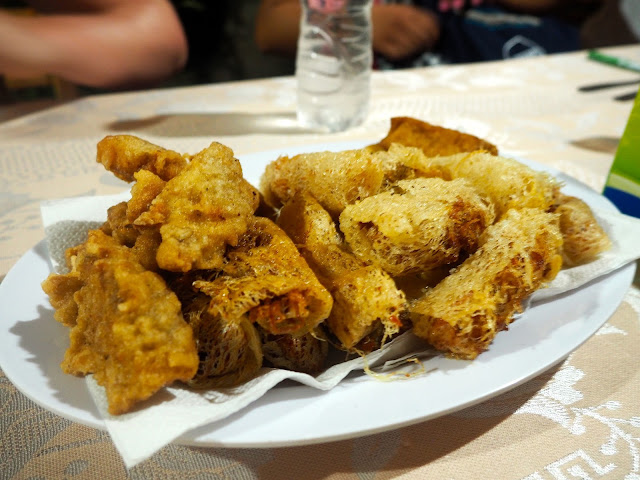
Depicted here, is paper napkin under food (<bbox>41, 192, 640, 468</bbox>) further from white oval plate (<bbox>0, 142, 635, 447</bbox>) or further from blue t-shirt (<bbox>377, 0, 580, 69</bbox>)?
blue t-shirt (<bbox>377, 0, 580, 69</bbox>)

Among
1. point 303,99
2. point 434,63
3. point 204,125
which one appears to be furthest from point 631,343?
point 434,63

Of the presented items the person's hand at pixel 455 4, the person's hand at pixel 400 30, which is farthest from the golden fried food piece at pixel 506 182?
the person's hand at pixel 455 4

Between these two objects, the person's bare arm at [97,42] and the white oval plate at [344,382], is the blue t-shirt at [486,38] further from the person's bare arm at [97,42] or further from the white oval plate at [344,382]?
the white oval plate at [344,382]

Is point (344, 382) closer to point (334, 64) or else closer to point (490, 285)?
point (490, 285)

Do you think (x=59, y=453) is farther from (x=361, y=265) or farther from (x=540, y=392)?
(x=540, y=392)

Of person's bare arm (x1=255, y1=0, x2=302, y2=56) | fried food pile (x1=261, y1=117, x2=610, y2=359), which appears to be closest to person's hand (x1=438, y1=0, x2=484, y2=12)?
person's bare arm (x1=255, y1=0, x2=302, y2=56)

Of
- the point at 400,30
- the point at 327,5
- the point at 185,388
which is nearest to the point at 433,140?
the point at 185,388
